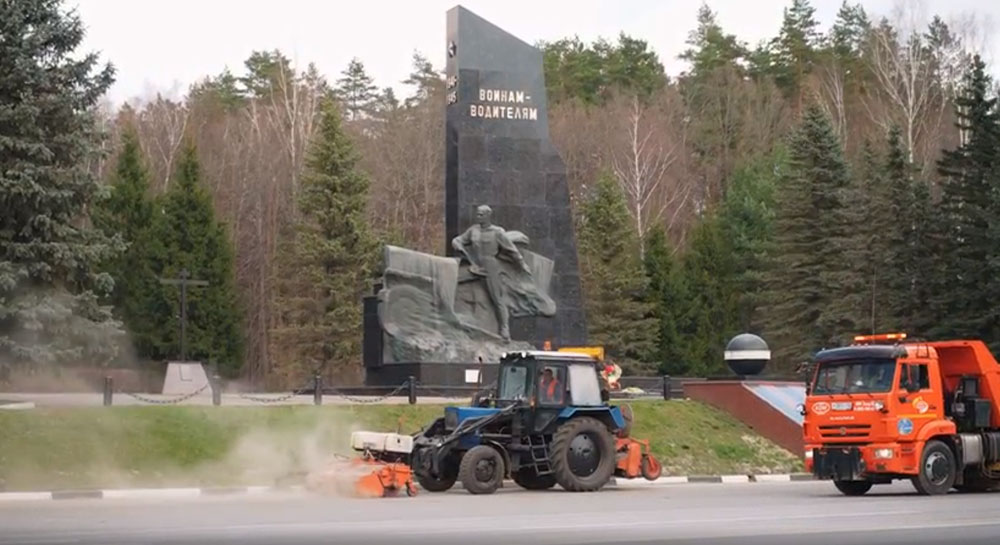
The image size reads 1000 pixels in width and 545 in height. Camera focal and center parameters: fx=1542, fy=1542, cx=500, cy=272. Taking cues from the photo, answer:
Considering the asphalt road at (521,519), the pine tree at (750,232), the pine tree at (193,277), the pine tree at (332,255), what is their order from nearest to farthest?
the asphalt road at (521,519), the pine tree at (193,277), the pine tree at (332,255), the pine tree at (750,232)

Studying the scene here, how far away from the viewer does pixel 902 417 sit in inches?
957

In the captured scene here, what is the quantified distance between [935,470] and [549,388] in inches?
250

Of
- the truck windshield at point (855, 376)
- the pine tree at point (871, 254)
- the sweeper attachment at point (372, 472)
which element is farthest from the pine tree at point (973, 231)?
the sweeper attachment at point (372, 472)

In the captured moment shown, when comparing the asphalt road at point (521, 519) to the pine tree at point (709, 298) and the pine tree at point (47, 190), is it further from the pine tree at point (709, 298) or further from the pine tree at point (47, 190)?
the pine tree at point (709, 298)

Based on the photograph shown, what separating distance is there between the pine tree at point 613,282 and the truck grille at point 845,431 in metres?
36.8

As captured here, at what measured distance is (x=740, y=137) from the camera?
8212 centimetres

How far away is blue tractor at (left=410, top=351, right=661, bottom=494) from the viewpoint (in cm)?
2491

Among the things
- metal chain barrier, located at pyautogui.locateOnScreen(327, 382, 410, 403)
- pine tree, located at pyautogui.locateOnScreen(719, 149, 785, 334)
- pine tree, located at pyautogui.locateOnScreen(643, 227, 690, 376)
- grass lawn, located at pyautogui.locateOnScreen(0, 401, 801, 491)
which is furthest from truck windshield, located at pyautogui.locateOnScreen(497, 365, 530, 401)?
pine tree, located at pyautogui.locateOnScreen(719, 149, 785, 334)

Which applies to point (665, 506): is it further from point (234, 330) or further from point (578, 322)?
point (234, 330)

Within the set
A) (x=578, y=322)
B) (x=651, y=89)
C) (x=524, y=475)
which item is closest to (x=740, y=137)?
(x=651, y=89)

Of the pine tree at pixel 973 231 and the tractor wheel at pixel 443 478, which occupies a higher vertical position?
the pine tree at pixel 973 231

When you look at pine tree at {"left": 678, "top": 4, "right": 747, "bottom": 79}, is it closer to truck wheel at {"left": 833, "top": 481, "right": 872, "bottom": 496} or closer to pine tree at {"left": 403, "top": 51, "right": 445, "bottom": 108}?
pine tree at {"left": 403, "top": 51, "right": 445, "bottom": 108}

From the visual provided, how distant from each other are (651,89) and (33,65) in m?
60.4

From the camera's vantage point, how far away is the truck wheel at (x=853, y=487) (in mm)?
25406
